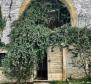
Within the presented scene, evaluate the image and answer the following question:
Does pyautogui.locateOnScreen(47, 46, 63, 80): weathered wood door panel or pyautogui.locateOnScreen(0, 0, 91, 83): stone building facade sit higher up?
pyautogui.locateOnScreen(0, 0, 91, 83): stone building facade

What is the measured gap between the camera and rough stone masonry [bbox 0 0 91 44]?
2345 cm

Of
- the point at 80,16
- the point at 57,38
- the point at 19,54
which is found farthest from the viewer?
the point at 80,16

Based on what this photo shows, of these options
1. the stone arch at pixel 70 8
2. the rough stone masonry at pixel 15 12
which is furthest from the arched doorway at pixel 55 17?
the rough stone masonry at pixel 15 12

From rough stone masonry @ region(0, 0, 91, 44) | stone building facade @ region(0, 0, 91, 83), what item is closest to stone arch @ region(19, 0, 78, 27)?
stone building facade @ region(0, 0, 91, 83)

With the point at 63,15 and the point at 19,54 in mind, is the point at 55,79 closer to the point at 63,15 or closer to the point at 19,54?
the point at 19,54

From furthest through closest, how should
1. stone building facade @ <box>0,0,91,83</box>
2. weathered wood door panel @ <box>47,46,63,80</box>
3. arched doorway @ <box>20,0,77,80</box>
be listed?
stone building facade @ <box>0,0,91,83</box>, arched doorway @ <box>20,0,77,80</box>, weathered wood door panel @ <box>47,46,63,80</box>

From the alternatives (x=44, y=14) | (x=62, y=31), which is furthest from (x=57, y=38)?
(x=44, y=14)

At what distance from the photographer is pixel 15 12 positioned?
23.8m

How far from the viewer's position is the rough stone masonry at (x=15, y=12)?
76.9 feet

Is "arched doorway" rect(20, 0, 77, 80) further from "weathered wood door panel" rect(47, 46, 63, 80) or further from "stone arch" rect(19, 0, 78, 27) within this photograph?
"weathered wood door panel" rect(47, 46, 63, 80)

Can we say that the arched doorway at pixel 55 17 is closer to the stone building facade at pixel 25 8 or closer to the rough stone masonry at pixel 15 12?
the stone building facade at pixel 25 8

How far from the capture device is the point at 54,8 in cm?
2402

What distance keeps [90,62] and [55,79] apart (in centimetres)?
222

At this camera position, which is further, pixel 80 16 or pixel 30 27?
pixel 80 16
